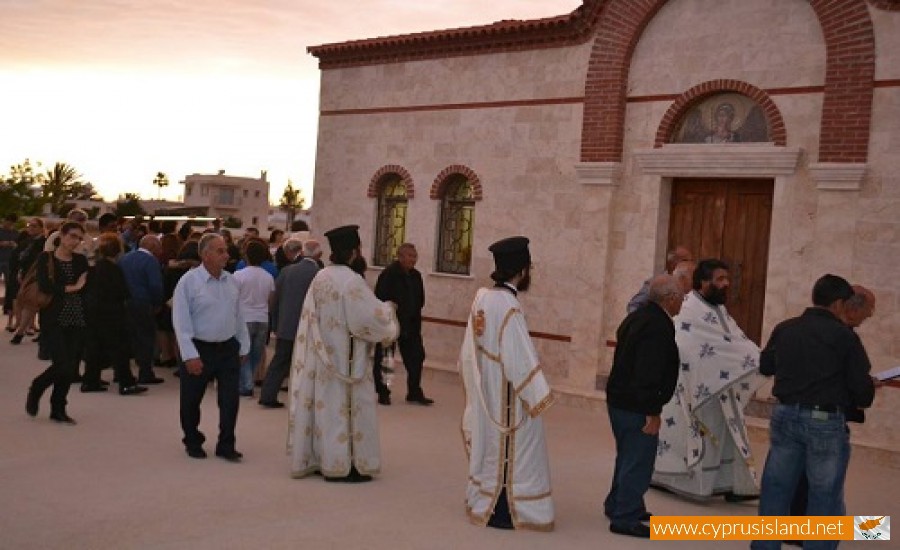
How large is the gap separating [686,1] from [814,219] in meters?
3.21

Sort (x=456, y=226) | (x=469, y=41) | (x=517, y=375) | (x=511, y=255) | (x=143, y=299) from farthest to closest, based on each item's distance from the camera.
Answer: (x=456, y=226), (x=469, y=41), (x=143, y=299), (x=511, y=255), (x=517, y=375)

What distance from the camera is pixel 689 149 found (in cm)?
1220

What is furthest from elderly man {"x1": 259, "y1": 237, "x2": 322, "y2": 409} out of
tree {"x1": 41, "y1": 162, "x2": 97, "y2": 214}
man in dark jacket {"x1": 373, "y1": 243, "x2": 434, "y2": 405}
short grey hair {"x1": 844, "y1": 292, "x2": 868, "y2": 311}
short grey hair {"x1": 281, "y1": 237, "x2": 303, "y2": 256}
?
tree {"x1": 41, "y1": 162, "x2": 97, "y2": 214}

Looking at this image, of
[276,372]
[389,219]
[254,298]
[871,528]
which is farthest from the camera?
[389,219]

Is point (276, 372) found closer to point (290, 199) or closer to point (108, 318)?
point (108, 318)

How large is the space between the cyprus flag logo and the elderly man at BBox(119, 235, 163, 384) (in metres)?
7.96

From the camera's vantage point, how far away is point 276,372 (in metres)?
11.1

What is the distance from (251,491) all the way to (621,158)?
7.24 meters

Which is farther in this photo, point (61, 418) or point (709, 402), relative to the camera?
point (61, 418)

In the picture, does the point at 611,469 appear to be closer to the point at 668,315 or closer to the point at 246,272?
the point at 668,315

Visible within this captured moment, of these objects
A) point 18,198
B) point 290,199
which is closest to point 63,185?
point 18,198

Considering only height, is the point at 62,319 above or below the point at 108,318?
above

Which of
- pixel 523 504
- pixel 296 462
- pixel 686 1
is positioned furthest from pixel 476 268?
pixel 523 504

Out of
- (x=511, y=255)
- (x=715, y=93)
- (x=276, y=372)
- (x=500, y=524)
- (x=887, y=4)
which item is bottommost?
(x=500, y=524)
